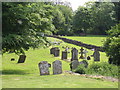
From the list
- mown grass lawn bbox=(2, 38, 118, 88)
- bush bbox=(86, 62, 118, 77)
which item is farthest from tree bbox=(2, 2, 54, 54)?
bush bbox=(86, 62, 118, 77)

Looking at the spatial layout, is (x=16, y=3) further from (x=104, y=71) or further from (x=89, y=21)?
(x=89, y=21)

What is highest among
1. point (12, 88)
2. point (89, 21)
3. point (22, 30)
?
point (89, 21)

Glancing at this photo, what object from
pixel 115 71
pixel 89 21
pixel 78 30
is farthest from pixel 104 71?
pixel 78 30

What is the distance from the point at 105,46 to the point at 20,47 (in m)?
9.95

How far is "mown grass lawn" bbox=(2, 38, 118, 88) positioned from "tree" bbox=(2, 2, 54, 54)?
7.59 feet

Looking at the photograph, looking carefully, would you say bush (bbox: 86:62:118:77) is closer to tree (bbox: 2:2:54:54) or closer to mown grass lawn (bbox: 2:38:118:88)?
mown grass lawn (bbox: 2:38:118:88)

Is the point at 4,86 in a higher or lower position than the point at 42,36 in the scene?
lower

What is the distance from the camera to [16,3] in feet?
72.3

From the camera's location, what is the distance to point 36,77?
17.7 meters

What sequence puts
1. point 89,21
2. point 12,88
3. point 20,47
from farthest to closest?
point 89,21 → point 20,47 → point 12,88

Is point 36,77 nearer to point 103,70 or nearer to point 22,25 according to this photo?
point 103,70

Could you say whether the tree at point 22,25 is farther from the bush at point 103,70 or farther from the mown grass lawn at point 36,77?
the bush at point 103,70

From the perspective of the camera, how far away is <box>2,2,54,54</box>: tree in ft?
69.5

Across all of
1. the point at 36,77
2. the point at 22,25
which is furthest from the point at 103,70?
the point at 22,25
